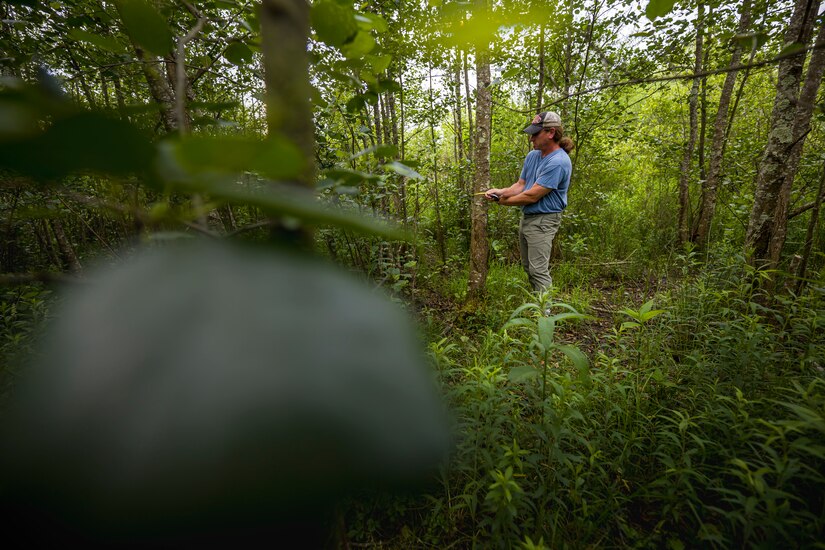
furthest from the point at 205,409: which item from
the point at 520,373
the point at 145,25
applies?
the point at 520,373

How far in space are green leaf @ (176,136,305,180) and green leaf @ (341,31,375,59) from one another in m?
0.36

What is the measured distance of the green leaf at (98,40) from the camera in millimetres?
448

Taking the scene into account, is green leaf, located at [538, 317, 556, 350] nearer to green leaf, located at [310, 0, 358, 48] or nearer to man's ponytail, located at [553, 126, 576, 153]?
green leaf, located at [310, 0, 358, 48]

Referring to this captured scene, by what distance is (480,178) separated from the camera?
Result: 3674 mm

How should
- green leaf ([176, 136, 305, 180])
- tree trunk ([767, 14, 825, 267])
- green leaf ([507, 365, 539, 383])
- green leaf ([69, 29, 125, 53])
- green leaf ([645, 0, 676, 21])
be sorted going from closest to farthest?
green leaf ([176, 136, 305, 180]), green leaf ([69, 29, 125, 53]), green leaf ([645, 0, 676, 21]), green leaf ([507, 365, 539, 383]), tree trunk ([767, 14, 825, 267])

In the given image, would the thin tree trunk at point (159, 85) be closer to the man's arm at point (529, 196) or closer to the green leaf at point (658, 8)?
the green leaf at point (658, 8)

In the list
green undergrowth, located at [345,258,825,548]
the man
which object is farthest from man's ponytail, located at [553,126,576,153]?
green undergrowth, located at [345,258,825,548]

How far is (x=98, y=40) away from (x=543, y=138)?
3.75 metres

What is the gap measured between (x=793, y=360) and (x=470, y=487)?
1888 mm

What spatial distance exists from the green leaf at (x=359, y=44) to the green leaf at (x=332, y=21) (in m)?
0.02

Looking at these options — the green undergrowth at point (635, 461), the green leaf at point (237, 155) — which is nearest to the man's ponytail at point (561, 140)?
the green undergrowth at point (635, 461)

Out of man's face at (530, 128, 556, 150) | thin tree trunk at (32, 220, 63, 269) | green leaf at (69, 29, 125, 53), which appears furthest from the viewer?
thin tree trunk at (32, 220, 63, 269)

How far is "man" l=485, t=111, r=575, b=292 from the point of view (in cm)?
339

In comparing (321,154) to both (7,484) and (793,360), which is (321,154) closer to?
(7,484)
